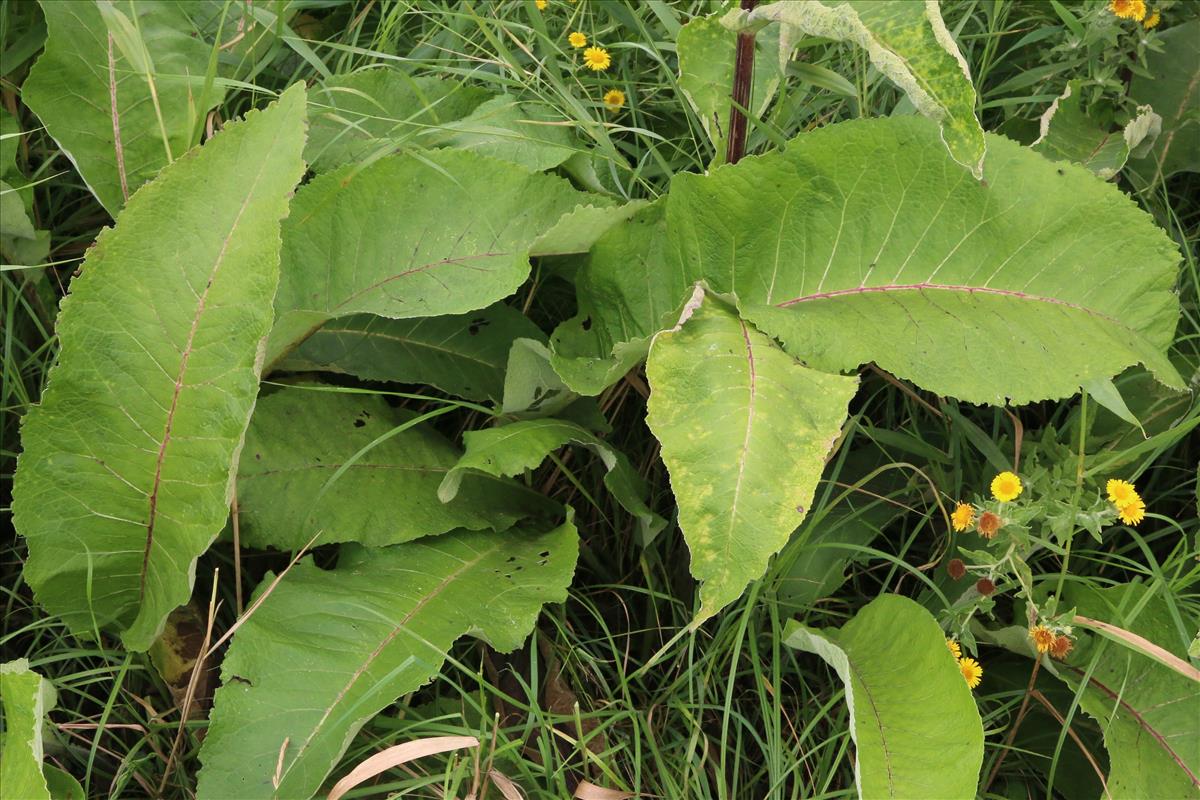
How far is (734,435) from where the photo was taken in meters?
1.32

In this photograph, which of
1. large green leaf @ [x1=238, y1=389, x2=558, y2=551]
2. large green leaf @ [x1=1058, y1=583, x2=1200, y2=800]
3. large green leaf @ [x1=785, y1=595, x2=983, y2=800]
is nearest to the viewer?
large green leaf @ [x1=785, y1=595, x2=983, y2=800]

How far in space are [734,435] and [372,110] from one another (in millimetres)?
913

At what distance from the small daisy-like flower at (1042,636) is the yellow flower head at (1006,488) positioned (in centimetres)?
18

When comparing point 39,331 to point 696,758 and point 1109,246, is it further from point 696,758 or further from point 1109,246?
point 1109,246

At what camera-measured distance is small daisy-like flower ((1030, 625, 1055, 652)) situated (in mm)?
1493

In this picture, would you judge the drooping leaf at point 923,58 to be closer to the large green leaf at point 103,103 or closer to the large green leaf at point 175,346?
the large green leaf at point 175,346

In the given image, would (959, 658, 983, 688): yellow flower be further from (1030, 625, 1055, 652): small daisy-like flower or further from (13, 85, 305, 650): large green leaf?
(13, 85, 305, 650): large green leaf

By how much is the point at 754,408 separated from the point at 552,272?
667mm

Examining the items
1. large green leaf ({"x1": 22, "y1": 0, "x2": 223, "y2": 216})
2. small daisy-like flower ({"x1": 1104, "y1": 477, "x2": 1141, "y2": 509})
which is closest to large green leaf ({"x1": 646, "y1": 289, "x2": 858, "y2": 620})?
small daisy-like flower ({"x1": 1104, "y1": 477, "x2": 1141, "y2": 509})

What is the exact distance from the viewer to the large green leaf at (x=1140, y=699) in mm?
1458

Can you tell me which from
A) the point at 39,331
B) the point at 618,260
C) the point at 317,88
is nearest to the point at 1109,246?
the point at 618,260

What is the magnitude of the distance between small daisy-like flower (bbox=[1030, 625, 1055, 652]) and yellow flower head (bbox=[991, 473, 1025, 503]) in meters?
0.18

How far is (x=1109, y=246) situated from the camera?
150 cm

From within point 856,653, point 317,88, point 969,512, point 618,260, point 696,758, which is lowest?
point 696,758
